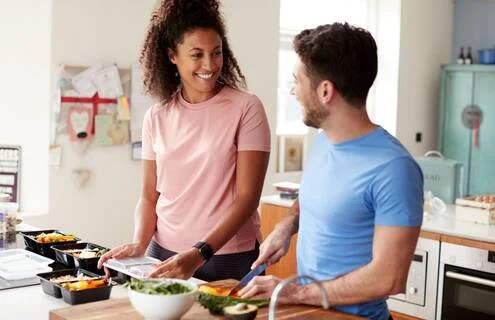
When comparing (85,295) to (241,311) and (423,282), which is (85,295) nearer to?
(241,311)

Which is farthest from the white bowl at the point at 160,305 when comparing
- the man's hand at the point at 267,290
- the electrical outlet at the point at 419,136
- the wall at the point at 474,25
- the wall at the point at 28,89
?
the wall at the point at 474,25

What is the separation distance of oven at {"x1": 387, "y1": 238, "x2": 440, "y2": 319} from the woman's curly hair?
1.91m

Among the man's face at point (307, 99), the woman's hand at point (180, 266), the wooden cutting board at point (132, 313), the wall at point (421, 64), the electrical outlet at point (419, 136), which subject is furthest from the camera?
the electrical outlet at point (419, 136)

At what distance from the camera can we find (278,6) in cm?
527

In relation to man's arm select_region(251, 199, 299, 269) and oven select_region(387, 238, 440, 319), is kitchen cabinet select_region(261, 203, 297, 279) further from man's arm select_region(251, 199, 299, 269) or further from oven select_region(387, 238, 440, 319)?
man's arm select_region(251, 199, 299, 269)

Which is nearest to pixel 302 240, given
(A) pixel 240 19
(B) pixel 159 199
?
(B) pixel 159 199

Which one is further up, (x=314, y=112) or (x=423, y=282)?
(x=314, y=112)

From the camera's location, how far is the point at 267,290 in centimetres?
174

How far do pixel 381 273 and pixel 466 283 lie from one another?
2.37 metres

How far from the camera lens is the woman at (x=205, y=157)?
230 cm

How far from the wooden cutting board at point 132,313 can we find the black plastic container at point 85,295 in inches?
9.8

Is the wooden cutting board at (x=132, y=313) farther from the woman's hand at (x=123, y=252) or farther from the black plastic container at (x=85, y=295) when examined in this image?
the woman's hand at (x=123, y=252)

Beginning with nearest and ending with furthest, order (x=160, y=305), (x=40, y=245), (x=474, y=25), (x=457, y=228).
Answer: (x=160, y=305)
(x=40, y=245)
(x=457, y=228)
(x=474, y=25)

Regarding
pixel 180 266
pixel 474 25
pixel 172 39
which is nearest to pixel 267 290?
pixel 180 266
